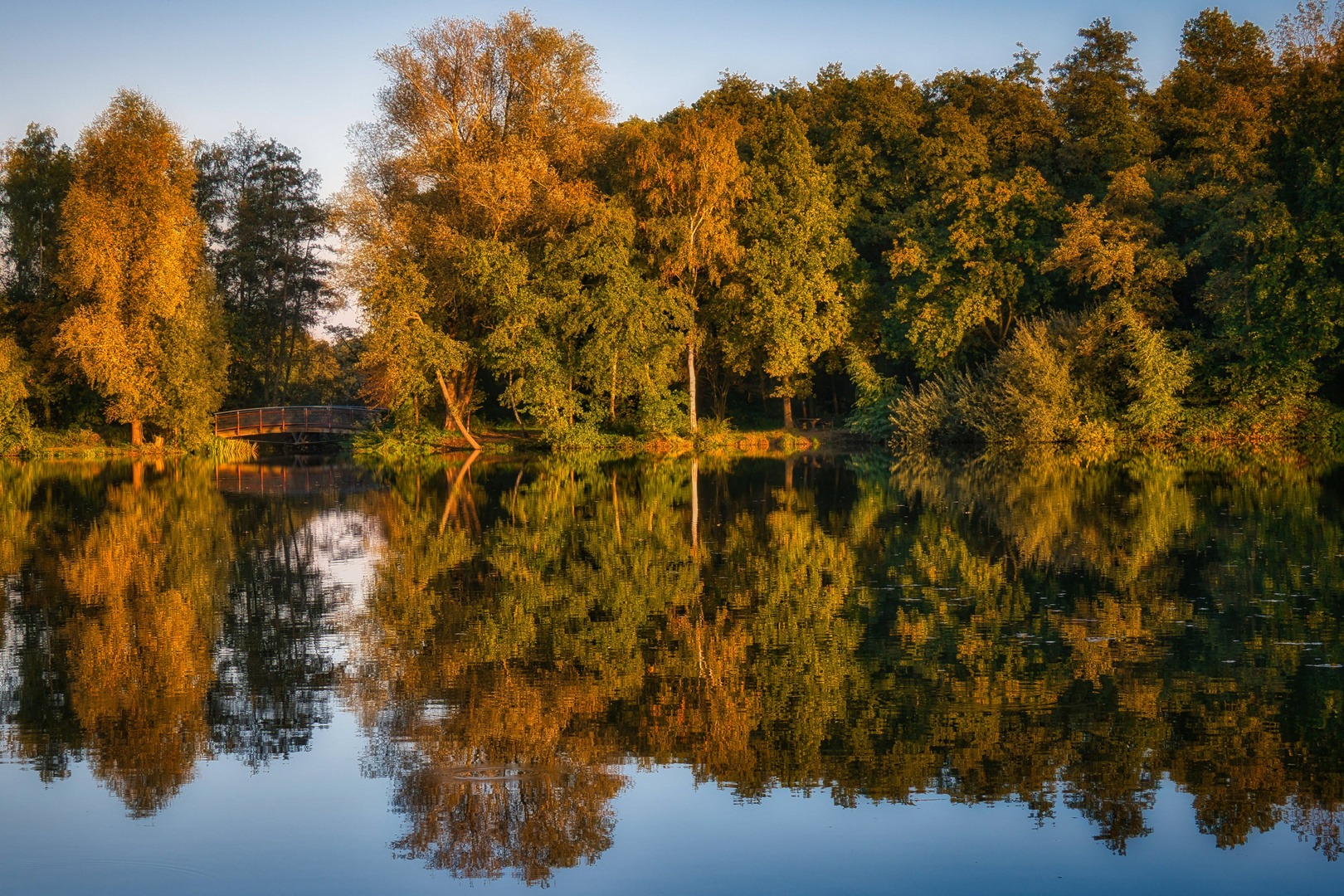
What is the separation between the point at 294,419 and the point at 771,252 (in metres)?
21.6

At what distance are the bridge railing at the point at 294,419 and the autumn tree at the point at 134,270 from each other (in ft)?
11.4

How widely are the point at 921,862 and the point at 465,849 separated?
2.40 meters

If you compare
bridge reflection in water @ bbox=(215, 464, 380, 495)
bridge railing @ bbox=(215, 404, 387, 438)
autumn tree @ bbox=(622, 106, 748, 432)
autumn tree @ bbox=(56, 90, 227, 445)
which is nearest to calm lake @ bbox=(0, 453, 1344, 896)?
bridge reflection in water @ bbox=(215, 464, 380, 495)

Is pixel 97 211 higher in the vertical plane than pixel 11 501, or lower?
higher

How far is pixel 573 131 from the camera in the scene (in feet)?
137

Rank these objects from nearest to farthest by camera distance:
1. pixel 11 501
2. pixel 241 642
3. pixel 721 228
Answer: pixel 241 642, pixel 11 501, pixel 721 228

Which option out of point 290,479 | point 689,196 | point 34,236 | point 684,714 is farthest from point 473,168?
point 684,714

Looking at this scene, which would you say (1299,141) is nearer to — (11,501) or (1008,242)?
(1008,242)

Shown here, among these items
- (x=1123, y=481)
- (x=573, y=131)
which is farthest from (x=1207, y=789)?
(x=573, y=131)

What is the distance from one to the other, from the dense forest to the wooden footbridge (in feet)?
5.28

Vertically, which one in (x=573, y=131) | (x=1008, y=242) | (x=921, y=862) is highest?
(x=573, y=131)

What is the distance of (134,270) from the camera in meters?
39.4

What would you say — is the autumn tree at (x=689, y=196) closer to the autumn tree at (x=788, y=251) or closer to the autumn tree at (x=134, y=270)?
the autumn tree at (x=788, y=251)

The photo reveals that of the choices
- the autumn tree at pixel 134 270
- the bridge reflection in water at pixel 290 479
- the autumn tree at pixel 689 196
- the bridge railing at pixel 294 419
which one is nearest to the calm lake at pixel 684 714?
the bridge reflection in water at pixel 290 479
